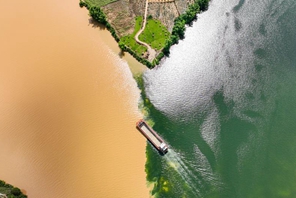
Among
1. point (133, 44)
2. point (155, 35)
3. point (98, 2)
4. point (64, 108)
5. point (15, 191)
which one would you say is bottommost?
point (15, 191)

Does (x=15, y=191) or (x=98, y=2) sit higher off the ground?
(x=98, y=2)

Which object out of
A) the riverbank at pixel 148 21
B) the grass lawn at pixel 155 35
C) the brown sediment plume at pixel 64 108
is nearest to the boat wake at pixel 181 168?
the brown sediment plume at pixel 64 108

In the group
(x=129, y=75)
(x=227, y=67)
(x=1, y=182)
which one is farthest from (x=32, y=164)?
(x=227, y=67)

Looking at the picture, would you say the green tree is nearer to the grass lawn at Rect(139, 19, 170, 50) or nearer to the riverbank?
the riverbank

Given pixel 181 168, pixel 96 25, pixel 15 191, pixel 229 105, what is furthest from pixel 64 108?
pixel 229 105

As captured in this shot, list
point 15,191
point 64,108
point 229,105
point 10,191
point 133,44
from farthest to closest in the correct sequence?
point 133,44
point 229,105
point 64,108
point 10,191
point 15,191

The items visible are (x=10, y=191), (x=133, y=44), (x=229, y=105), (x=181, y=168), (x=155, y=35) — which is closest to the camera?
(x=10, y=191)

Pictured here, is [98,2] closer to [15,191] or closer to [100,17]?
[100,17]
